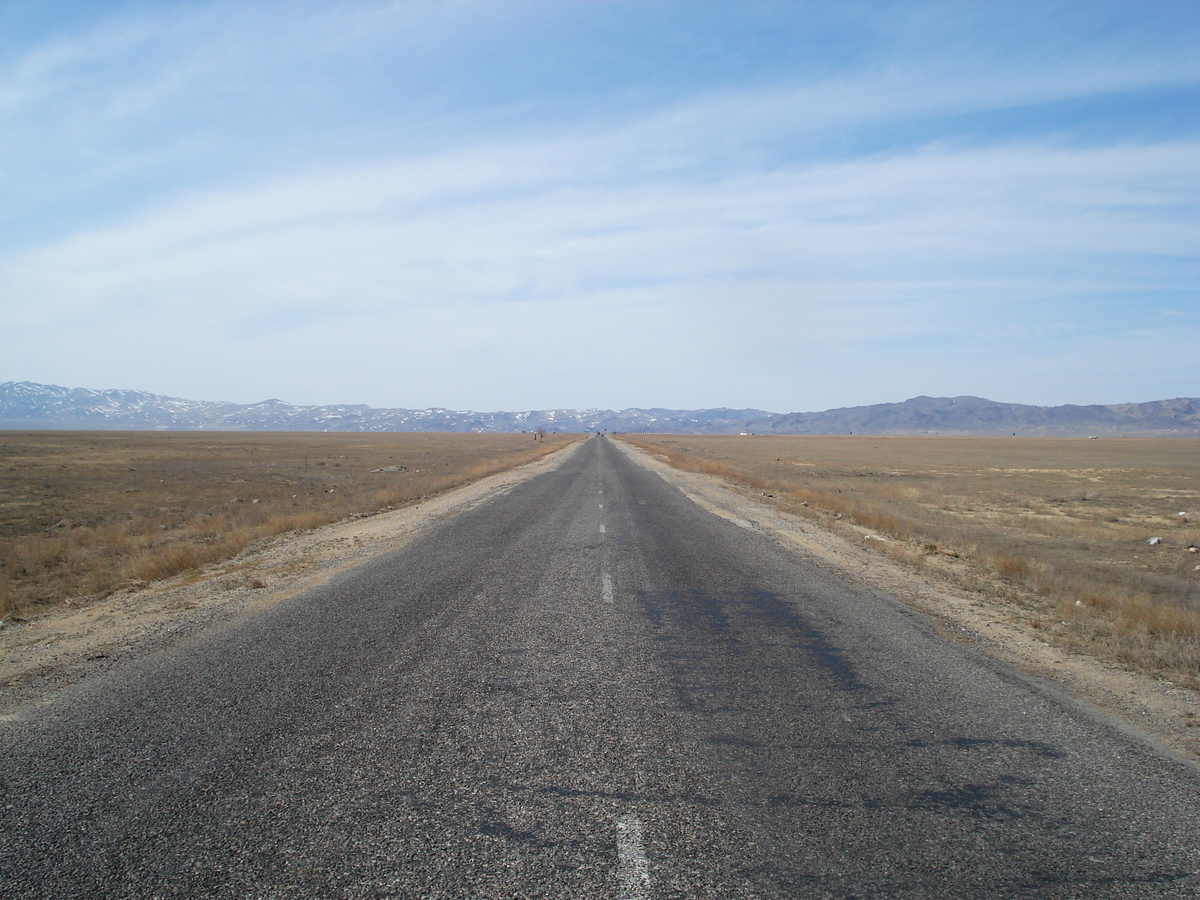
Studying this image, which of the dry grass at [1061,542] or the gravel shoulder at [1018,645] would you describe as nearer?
the gravel shoulder at [1018,645]

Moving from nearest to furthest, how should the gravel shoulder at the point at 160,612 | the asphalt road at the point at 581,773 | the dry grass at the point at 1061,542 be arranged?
1. the asphalt road at the point at 581,773
2. the gravel shoulder at the point at 160,612
3. the dry grass at the point at 1061,542

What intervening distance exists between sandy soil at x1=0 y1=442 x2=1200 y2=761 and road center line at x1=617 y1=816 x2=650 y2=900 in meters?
4.31

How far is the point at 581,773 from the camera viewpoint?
4270 mm

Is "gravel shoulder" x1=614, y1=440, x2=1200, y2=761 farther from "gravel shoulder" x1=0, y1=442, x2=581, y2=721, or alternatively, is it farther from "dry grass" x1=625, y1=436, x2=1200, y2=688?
"gravel shoulder" x1=0, y1=442, x2=581, y2=721

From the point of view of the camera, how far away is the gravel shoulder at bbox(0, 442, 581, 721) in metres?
6.42

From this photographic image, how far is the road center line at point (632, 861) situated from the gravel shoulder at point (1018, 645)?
14.2 feet

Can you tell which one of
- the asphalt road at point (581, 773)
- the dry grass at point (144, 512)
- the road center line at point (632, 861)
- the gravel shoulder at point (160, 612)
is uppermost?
the road center line at point (632, 861)

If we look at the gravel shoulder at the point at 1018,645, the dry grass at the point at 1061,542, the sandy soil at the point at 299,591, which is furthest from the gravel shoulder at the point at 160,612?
the dry grass at the point at 1061,542

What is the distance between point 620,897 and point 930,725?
3209 millimetres

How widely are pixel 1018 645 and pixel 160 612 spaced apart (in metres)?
10.9

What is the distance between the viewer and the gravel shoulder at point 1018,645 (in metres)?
5.53

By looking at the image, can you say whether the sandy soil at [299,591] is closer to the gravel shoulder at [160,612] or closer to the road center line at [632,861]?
the gravel shoulder at [160,612]

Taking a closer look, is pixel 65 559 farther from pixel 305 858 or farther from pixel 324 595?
pixel 305 858

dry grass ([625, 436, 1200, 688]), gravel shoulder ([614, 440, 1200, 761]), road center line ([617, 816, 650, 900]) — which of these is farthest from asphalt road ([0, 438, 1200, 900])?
dry grass ([625, 436, 1200, 688])
